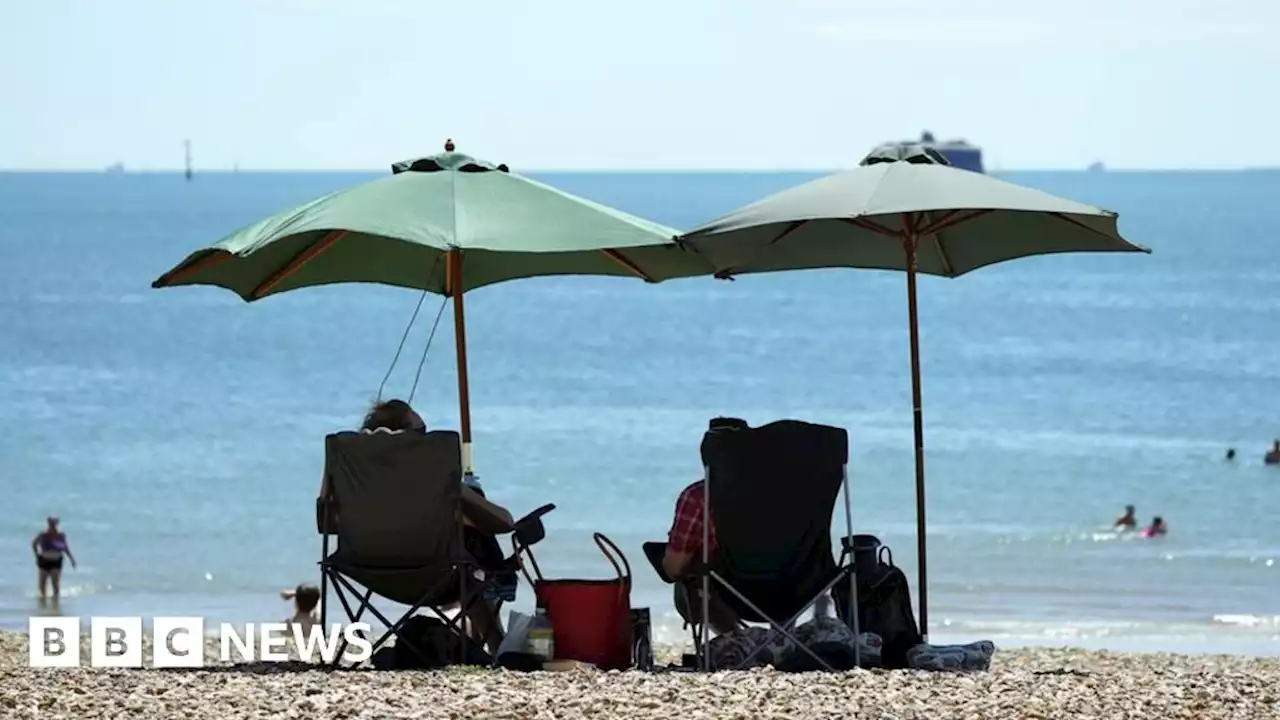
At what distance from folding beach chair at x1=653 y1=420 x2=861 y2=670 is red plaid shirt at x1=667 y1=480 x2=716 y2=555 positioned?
0.04 meters

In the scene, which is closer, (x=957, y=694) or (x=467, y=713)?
(x=467, y=713)

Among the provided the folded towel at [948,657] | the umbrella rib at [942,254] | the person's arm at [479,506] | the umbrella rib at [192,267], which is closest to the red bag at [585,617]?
the person's arm at [479,506]

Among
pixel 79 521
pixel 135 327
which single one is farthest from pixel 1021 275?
pixel 79 521

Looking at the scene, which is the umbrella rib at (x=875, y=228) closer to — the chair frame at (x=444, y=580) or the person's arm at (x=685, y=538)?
the person's arm at (x=685, y=538)

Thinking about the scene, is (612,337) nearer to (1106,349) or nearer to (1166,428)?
(1106,349)

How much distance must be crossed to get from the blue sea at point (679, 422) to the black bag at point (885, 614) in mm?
6332

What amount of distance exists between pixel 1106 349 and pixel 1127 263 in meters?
38.1

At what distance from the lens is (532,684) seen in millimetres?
5602

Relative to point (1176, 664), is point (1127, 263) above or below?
above

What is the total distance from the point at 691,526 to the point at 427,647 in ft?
3.04

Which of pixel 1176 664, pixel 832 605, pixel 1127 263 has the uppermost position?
pixel 1127 263

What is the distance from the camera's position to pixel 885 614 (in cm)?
654

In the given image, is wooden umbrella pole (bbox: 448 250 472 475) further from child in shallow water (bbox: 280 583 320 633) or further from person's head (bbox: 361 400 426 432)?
child in shallow water (bbox: 280 583 320 633)

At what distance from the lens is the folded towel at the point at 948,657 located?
250 inches
